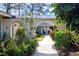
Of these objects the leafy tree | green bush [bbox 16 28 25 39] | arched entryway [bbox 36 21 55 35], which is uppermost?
the leafy tree

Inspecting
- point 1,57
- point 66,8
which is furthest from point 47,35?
point 1,57

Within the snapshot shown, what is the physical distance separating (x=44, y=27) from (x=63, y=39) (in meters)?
0.28

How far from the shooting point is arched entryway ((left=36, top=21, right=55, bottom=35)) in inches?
87.8

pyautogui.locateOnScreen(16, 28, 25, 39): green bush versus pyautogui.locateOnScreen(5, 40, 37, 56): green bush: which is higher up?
pyautogui.locateOnScreen(16, 28, 25, 39): green bush

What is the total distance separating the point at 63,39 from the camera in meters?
2.26

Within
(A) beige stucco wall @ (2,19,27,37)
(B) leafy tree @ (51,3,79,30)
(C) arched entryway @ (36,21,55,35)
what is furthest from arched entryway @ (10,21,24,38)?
(B) leafy tree @ (51,3,79,30)

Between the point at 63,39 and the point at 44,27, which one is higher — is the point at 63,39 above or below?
below

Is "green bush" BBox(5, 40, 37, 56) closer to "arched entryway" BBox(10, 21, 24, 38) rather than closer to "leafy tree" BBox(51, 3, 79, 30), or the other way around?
"arched entryway" BBox(10, 21, 24, 38)

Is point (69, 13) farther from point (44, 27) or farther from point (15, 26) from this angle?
point (15, 26)

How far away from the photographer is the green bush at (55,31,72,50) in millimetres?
2236

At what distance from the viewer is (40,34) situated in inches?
89.3

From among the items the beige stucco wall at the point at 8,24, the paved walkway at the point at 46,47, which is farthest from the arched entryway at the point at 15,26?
the paved walkway at the point at 46,47

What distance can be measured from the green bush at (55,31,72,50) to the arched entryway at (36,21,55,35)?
0.13 m

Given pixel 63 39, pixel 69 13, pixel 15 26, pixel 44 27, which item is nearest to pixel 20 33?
pixel 15 26
